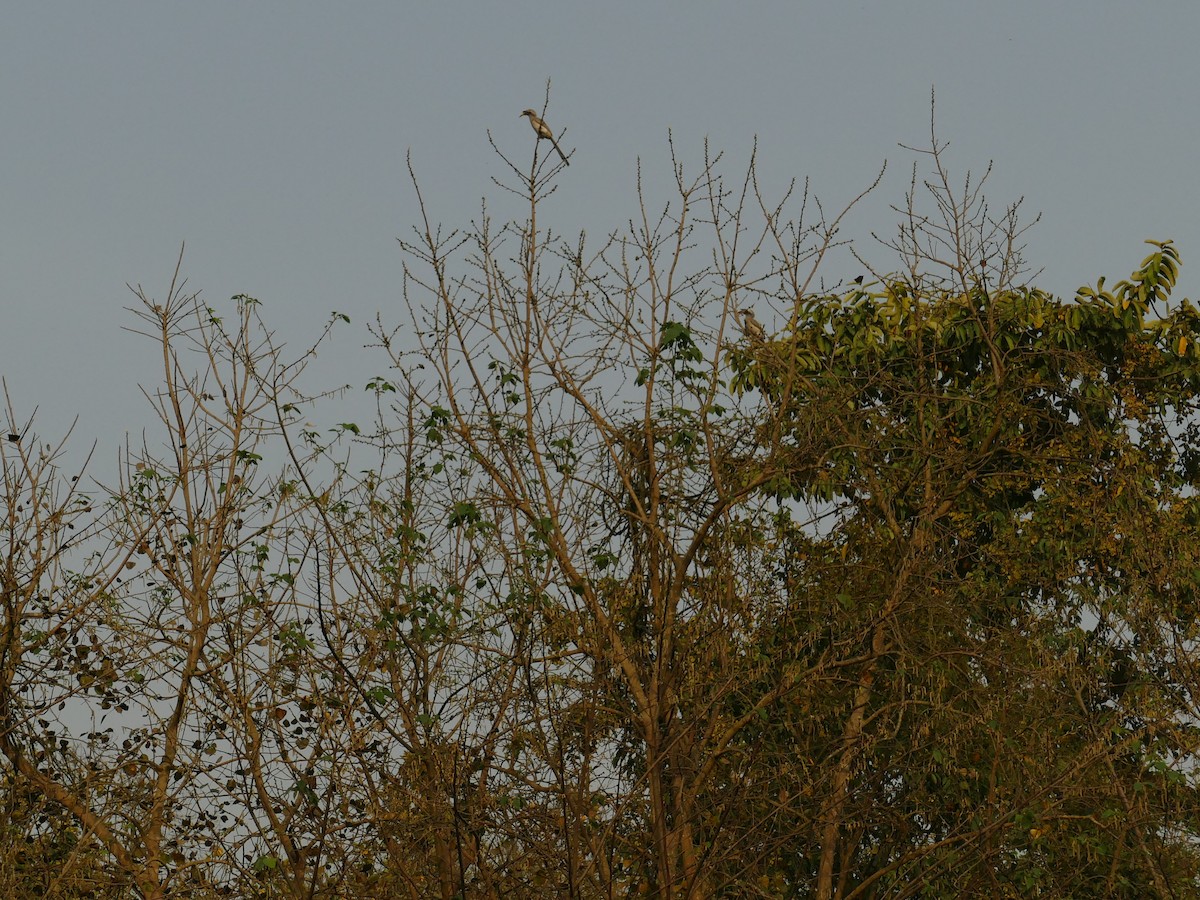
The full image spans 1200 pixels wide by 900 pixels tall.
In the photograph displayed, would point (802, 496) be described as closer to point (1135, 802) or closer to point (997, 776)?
point (997, 776)

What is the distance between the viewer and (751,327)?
8445mm

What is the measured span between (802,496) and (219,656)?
17.1ft

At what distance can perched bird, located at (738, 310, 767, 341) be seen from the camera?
780cm

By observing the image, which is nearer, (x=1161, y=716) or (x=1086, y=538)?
(x=1161, y=716)

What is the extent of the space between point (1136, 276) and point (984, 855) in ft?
17.3

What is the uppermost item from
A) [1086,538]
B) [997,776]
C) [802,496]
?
[802,496]

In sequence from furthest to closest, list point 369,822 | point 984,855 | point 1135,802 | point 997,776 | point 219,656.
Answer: point 997,776
point 1135,802
point 984,855
point 219,656
point 369,822

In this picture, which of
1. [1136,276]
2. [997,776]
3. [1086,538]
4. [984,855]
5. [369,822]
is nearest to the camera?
[369,822]

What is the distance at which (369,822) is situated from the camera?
736 cm

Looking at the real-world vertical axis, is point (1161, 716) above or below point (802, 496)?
below

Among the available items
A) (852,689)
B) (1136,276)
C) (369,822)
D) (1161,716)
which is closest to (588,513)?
(369,822)

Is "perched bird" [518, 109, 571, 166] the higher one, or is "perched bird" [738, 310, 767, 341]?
"perched bird" [518, 109, 571, 166]

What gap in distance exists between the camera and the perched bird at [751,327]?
7.80 metres

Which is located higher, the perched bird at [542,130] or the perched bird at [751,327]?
the perched bird at [542,130]
